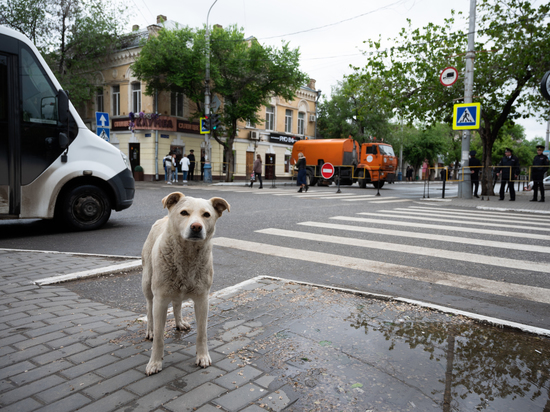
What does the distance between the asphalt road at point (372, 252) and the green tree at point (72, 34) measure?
25.4m

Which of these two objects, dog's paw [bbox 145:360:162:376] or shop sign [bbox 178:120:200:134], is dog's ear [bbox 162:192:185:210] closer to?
dog's paw [bbox 145:360:162:376]

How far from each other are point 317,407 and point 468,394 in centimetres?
94

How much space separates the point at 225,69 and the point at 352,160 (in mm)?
11161

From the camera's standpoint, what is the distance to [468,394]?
2432 millimetres

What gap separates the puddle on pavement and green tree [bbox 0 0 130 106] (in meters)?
30.9

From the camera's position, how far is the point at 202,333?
267 centimetres

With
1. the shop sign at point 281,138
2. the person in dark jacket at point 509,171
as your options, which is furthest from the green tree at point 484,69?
the shop sign at point 281,138

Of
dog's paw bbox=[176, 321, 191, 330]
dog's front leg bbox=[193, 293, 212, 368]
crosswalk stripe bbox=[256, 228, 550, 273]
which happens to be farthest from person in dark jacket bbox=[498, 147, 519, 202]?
dog's front leg bbox=[193, 293, 212, 368]

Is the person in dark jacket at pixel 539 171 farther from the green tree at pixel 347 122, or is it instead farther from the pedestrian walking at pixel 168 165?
the green tree at pixel 347 122

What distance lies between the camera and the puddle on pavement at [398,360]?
2357mm

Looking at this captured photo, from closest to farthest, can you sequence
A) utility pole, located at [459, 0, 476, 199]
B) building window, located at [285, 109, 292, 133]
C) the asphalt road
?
1. the asphalt road
2. utility pole, located at [459, 0, 476, 199]
3. building window, located at [285, 109, 292, 133]

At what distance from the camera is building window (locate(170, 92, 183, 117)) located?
31.5 metres

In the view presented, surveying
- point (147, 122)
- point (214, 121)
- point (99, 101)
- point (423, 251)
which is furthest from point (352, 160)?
point (423, 251)

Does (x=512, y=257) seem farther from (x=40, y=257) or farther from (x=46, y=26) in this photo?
A: (x=46, y=26)
